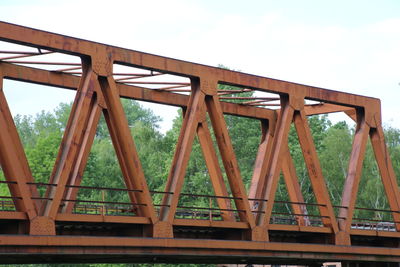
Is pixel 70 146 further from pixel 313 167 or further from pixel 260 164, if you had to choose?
pixel 260 164

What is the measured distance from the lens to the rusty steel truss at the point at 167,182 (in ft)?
80.8

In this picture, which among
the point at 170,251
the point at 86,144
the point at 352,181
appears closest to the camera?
the point at 86,144

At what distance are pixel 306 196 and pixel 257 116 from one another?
36963mm

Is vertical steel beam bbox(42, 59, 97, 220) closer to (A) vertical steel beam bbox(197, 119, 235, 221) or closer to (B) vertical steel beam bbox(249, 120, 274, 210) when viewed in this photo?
(A) vertical steel beam bbox(197, 119, 235, 221)

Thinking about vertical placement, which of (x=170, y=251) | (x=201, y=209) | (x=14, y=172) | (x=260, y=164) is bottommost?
(x=170, y=251)

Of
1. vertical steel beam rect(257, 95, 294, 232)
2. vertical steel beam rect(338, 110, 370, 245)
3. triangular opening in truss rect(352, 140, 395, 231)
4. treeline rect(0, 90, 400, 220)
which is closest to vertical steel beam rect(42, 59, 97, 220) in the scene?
vertical steel beam rect(257, 95, 294, 232)

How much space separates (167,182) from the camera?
94.6 feet

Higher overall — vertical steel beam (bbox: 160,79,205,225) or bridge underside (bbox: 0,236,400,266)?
vertical steel beam (bbox: 160,79,205,225)

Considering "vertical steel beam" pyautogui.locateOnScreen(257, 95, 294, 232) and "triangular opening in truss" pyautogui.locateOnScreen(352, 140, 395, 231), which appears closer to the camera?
"vertical steel beam" pyautogui.locateOnScreen(257, 95, 294, 232)

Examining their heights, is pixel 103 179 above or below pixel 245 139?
below

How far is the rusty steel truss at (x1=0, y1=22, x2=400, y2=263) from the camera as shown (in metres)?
24.6

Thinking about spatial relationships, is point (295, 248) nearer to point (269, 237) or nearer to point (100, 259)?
point (269, 237)

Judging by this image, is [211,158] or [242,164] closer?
[211,158]

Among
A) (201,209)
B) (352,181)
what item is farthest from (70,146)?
(201,209)
